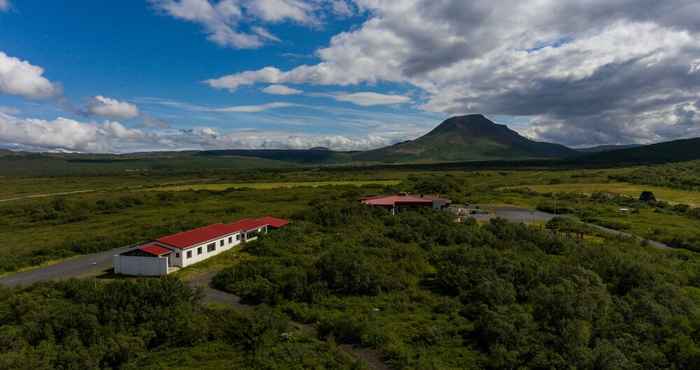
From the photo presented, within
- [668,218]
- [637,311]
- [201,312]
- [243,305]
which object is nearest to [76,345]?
[201,312]

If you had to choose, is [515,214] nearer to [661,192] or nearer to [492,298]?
[492,298]

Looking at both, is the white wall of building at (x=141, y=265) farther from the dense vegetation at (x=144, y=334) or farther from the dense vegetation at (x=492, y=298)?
the dense vegetation at (x=144, y=334)

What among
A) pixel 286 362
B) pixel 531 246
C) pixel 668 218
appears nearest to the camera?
pixel 286 362

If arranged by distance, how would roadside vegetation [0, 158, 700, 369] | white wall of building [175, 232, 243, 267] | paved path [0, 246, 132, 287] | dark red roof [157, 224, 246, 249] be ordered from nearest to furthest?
roadside vegetation [0, 158, 700, 369], paved path [0, 246, 132, 287], white wall of building [175, 232, 243, 267], dark red roof [157, 224, 246, 249]

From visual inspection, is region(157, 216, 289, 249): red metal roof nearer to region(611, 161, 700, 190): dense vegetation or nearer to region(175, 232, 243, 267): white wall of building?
region(175, 232, 243, 267): white wall of building

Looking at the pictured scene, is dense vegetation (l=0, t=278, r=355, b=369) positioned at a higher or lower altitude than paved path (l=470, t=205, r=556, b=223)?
higher

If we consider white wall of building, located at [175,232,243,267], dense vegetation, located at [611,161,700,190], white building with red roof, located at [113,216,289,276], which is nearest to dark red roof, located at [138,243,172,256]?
white building with red roof, located at [113,216,289,276]

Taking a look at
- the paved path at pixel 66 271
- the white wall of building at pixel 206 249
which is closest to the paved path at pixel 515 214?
the white wall of building at pixel 206 249

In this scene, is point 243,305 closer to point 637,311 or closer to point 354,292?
point 354,292
